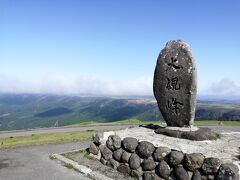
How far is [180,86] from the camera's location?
56.4ft

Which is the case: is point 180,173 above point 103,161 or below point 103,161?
above

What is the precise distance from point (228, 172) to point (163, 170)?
3.15 m

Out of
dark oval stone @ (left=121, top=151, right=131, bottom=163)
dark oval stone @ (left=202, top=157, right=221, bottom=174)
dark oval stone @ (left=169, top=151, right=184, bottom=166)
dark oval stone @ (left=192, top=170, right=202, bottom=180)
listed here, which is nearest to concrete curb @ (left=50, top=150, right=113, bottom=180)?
dark oval stone @ (left=121, top=151, right=131, bottom=163)

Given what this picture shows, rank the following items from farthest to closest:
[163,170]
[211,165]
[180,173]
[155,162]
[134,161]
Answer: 1. [134,161]
2. [155,162]
3. [163,170]
4. [180,173]
5. [211,165]

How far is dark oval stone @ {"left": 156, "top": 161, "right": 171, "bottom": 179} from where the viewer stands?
1340 centimetres

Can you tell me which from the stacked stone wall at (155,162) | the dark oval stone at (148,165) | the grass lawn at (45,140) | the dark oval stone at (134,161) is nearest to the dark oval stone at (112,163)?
the stacked stone wall at (155,162)

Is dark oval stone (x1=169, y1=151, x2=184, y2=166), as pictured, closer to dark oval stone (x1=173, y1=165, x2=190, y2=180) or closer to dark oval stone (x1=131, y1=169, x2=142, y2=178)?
dark oval stone (x1=173, y1=165, x2=190, y2=180)

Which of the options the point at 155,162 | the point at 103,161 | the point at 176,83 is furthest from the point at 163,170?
the point at 176,83

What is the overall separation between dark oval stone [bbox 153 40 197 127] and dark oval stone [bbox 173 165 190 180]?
15.5 feet

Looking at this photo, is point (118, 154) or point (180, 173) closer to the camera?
point (180, 173)

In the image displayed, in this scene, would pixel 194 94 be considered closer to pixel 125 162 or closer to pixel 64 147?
pixel 125 162

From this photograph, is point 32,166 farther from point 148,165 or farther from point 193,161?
point 193,161

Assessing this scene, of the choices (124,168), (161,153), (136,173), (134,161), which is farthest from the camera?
(124,168)

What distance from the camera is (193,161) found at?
1240cm
